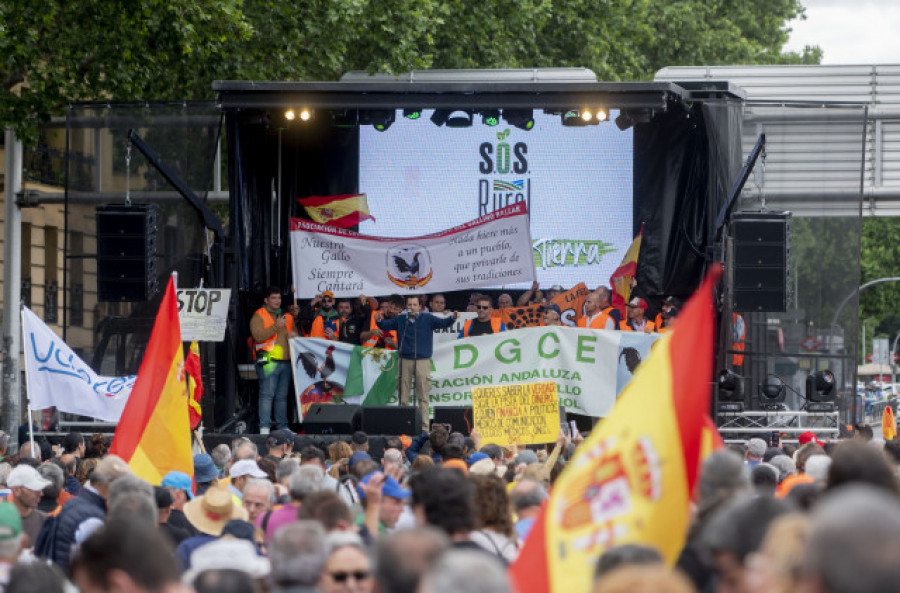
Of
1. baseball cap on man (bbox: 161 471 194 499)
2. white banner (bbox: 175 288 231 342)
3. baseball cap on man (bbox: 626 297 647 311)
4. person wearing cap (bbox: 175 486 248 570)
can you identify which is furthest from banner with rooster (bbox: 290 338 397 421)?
person wearing cap (bbox: 175 486 248 570)

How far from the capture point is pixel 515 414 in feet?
44.8

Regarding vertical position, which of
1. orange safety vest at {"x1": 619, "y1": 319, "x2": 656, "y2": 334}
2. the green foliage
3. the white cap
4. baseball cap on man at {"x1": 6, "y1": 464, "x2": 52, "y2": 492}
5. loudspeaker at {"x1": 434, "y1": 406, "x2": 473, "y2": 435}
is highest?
the green foliage

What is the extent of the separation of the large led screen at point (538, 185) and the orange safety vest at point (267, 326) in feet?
6.09

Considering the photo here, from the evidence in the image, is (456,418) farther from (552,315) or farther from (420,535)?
(420,535)

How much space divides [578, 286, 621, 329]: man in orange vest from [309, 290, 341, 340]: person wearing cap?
117 inches

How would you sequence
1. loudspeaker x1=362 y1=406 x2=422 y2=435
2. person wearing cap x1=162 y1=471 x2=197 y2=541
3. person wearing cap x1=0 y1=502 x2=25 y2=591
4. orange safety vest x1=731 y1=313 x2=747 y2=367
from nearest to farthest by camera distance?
1. person wearing cap x1=0 y1=502 x2=25 y2=591
2. person wearing cap x1=162 y1=471 x2=197 y2=541
3. loudspeaker x1=362 y1=406 x2=422 y2=435
4. orange safety vest x1=731 y1=313 x2=747 y2=367

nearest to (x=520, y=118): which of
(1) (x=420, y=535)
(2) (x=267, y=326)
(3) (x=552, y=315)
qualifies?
(3) (x=552, y=315)

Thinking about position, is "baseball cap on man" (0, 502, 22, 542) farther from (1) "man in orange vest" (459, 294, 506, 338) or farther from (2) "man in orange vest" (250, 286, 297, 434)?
(1) "man in orange vest" (459, 294, 506, 338)

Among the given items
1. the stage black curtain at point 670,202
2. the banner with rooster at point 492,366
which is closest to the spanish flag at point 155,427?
the banner with rooster at point 492,366

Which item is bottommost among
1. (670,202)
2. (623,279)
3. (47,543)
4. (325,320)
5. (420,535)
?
(47,543)

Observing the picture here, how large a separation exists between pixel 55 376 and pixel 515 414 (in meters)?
3.92

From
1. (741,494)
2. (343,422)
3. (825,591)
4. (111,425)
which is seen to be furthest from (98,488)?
(111,425)

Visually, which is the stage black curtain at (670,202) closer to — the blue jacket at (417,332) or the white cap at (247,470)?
the blue jacket at (417,332)

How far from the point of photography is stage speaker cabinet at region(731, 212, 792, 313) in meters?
17.4
